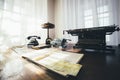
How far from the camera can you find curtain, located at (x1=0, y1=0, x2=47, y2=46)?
1.80 meters

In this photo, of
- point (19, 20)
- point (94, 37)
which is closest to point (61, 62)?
point (94, 37)

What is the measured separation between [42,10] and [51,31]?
79 centimetres

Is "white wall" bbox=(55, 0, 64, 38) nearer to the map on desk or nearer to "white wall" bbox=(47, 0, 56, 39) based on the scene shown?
"white wall" bbox=(47, 0, 56, 39)

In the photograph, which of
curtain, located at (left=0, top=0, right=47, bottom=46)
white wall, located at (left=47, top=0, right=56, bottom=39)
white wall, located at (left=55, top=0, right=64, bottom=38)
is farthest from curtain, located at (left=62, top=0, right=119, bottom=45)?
curtain, located at (left=0, top=0, right=47, bottom=46)

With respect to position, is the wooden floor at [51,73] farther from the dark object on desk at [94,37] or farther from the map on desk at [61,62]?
the dark object on desk at [94,37]

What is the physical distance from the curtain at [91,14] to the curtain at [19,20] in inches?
32.4

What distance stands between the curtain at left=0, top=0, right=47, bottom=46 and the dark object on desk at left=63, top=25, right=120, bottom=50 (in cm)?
153

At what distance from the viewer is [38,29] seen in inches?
96.2

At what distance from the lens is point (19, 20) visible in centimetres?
203

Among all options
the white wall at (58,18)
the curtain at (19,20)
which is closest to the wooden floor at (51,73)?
the curtain at (19,20)

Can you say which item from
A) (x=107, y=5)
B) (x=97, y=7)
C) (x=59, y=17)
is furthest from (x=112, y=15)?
(x=59, y=17)

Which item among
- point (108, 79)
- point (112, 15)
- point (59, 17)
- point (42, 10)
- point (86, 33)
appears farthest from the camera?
point (59, 17)

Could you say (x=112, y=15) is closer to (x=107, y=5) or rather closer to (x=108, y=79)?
(x=107, y=5)

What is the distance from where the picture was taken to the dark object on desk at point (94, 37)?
33.2 inches
